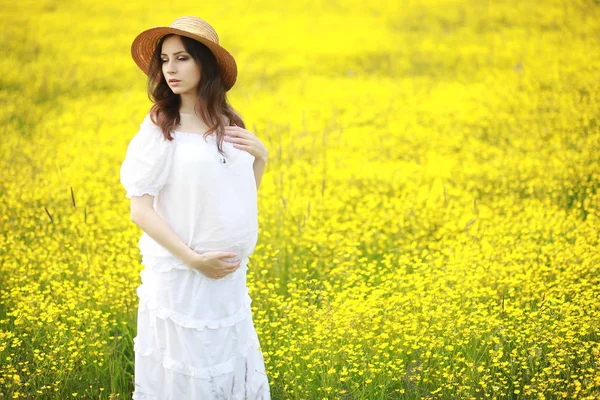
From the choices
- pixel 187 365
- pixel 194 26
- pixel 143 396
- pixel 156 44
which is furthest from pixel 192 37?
pixel 143 396

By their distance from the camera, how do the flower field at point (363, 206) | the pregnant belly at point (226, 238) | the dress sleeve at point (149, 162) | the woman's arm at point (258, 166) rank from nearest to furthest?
the dress sleeve at point (149, 162)
the pregnant belly at point (226, 238)
the woman's arm at point (258, 166)
the flower field at point (363, 206)

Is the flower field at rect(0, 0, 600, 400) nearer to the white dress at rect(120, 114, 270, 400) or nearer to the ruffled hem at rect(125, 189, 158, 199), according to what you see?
the white dress at rect(120, 114, 270, 400)

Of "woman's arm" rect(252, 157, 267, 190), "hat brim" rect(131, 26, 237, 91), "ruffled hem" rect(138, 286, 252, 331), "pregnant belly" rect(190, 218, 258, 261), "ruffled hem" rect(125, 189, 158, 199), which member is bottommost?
"ruffled hem" rect(138, 286, 252, 331)

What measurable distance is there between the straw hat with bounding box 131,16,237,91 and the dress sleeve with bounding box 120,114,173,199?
1.27 feet

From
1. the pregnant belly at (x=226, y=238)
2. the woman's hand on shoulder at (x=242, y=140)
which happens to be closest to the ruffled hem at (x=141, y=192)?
the pregnant belly at (x=226, y=238)

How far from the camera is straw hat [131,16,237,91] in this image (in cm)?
274

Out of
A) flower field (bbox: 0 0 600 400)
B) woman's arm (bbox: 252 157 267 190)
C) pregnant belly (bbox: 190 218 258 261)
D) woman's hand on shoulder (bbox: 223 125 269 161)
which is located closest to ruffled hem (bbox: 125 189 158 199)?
pregnant belly (bbox: 190 218 258 261)

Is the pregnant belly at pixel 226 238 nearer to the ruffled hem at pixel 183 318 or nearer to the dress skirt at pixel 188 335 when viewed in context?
the dress skirt at pixel 188 335

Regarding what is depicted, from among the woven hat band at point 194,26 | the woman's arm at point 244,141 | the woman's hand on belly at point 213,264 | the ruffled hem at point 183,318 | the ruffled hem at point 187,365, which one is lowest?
the ruffled hem at point 187,365

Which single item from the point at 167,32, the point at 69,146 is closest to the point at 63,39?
the point at 69,146

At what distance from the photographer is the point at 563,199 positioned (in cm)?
614

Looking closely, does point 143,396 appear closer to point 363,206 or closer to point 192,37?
point 192,37

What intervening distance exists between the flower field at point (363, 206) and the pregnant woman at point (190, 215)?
826 millimetres

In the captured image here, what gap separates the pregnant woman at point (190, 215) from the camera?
8.98ft
